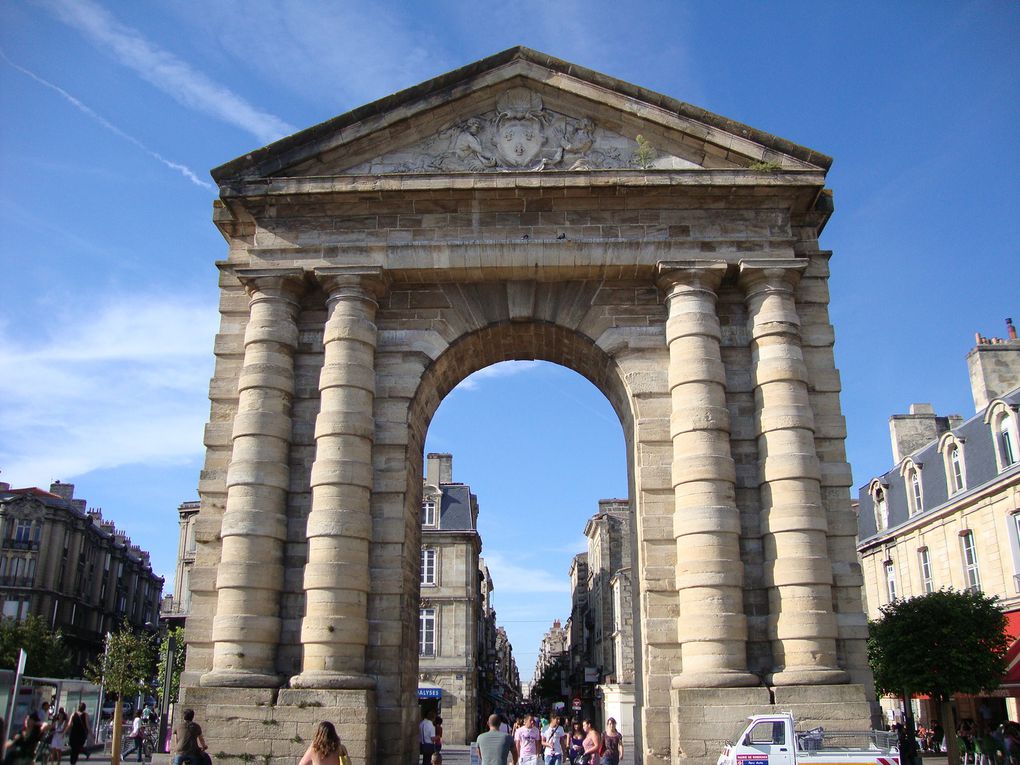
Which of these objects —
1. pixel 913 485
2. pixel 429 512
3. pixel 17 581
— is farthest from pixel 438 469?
pixel 17 581

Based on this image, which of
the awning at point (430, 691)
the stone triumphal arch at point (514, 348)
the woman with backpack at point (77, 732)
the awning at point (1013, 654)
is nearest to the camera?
the stone triumphal arch at point (514, 348)

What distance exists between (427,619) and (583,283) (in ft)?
99.1

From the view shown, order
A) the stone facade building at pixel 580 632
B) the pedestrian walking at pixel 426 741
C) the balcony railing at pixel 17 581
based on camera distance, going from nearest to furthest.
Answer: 1. the pedestrian walking at pixel 426 741
2. the balcony railing at pixel 17 581
3. the stone facade building at pixel 580 632

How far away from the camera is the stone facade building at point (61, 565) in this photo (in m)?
57.1

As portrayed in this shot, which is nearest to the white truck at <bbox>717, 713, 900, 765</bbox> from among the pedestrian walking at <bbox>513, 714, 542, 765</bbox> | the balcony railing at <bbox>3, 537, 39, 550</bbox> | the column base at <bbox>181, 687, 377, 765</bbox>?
the pedestrian walking at <bbox>513, 714, 542, 765</bbox>

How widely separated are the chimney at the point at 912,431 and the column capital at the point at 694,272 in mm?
Answer: 24653

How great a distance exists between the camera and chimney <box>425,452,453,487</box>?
48.1 m

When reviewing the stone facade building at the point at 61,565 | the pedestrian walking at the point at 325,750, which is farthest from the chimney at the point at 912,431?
the stone facade building at the point at 61,565

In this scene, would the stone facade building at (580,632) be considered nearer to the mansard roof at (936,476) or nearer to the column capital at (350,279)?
the mansard roof at (936,476)

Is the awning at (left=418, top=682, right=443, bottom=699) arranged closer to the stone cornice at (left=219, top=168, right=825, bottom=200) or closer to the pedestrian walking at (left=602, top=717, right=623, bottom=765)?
the pedestrian walking at (left=602, top=717, right=623, bottom=765)

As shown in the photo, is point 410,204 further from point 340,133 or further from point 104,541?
point 104,541

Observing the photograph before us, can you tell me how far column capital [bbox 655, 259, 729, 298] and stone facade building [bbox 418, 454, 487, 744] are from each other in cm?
2699

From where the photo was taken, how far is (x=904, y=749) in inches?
818

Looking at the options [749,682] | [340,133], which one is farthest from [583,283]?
[749,682]
